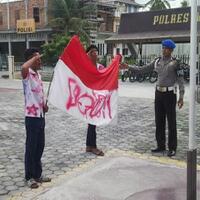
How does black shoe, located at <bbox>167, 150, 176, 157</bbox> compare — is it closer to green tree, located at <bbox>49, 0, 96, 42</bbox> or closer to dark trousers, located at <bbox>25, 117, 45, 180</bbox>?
dark trousers, located at <bbox>25, 117, 45, 180</bbox>

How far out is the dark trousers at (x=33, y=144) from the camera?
523cm

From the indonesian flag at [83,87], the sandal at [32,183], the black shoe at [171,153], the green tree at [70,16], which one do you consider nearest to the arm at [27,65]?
the indonesian flag at [83,87]

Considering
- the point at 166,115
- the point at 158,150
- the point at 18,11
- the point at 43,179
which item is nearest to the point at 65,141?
the point at 158,150

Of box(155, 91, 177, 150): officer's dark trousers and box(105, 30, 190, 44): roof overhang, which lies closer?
box(155, 91, 177, 150): officer's dark trousers

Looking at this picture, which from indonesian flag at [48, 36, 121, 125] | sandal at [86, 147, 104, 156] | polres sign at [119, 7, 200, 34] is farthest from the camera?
polres sign at [119, 7, 200, 34]

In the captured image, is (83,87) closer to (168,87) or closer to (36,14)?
(168,87)

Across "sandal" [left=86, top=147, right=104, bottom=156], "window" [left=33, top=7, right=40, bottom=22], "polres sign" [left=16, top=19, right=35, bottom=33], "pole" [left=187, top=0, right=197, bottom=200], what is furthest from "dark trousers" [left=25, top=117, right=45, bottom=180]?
"window" [left=33, top=7, right=40, bottom=22]

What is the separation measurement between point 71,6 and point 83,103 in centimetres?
3287

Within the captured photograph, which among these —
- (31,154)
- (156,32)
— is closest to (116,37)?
(156,32)

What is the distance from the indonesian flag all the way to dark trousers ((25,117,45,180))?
1.49 feet

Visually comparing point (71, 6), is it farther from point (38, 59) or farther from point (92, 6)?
point (38, 59)

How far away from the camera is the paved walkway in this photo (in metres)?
5.89

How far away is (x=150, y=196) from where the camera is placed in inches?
200

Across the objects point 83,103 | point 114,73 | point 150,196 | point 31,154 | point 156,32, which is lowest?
point 150,196
